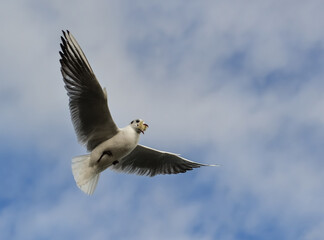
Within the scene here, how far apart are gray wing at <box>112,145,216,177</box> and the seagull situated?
1.22 metres

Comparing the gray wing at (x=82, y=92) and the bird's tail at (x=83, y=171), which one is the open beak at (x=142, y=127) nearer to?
the gray wing at (x=82, y=92)

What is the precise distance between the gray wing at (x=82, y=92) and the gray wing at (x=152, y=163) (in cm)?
164

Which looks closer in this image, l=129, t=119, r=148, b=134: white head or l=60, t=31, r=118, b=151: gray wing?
l=60, t=31, r=118, b=151: gray wing

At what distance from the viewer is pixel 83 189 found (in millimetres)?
14852

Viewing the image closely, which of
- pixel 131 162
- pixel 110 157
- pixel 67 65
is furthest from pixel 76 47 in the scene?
pixel 131 162

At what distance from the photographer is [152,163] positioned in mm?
16750

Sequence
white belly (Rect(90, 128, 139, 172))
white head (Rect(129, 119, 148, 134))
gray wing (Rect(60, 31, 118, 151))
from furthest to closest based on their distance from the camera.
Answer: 1. white head (Rect(129, 119, 148, 134))
2. white belly (Rect(90, 128, 139, 172))
3. gray wing (Rect(60, 31, 118, 151))

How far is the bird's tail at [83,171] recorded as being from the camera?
14.8 meters

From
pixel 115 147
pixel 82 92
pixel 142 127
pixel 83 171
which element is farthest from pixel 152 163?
pixel 82 92

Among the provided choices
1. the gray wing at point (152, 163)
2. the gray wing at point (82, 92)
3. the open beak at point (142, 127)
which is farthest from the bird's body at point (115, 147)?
the gray wing at point (152, 163)

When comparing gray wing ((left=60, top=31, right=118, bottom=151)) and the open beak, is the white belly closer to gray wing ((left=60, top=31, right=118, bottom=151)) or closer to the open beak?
the open beak

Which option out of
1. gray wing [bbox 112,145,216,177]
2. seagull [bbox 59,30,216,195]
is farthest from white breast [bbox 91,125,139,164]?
gray wing [bbox 112,145,216,177]

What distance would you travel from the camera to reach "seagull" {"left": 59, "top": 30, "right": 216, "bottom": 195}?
14352 mm

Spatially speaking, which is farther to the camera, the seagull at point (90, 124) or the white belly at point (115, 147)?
the white belly at point (115, 147)
